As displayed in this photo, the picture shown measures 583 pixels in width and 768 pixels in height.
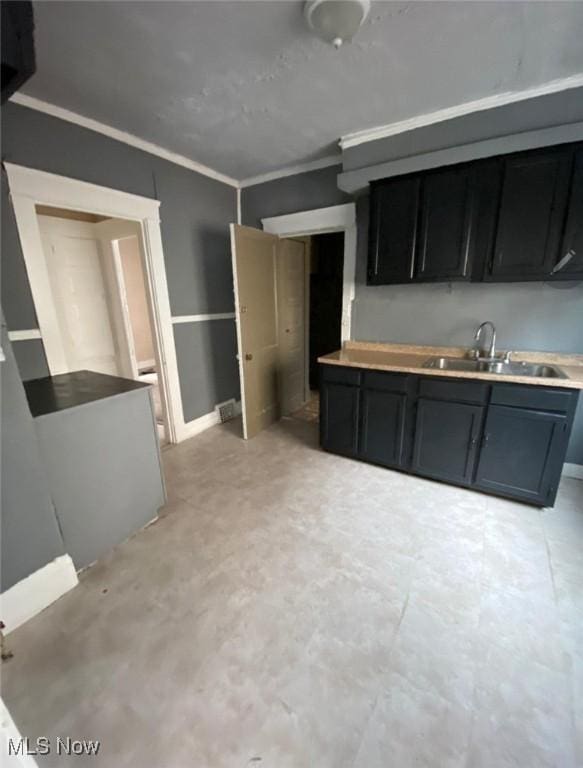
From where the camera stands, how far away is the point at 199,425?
3445 millimetres

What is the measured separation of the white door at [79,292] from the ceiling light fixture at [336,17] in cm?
284

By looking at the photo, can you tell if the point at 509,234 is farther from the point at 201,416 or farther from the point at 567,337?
the point at 201,416

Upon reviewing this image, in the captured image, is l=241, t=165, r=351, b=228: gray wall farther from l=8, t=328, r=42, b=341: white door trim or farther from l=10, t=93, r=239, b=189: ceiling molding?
l=8, t=328, r=42, b=341: white door trim

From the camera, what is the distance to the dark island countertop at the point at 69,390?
162 cm

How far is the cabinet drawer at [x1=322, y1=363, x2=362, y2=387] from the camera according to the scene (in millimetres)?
2582

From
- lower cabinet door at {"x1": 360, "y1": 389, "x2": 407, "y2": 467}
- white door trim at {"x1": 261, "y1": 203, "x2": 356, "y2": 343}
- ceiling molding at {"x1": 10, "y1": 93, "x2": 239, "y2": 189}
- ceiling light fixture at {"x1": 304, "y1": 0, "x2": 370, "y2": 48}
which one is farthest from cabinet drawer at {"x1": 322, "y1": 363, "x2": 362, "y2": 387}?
ceiling molding at {"x1": 10, "y1": 93, "x2": 239, "y2": 189}

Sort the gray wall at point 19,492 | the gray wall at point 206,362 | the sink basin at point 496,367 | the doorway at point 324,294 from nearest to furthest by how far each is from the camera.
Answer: the gray wall at point 19,492 → the sink basin at point 496,367 → the gray wall at point 206,362 → the doorway at point 324,294

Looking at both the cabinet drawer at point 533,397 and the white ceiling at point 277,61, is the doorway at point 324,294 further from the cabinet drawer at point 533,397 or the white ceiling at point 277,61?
the cabinet drawer at point 533,397

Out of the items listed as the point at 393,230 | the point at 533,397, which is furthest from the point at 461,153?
the point at 533,397

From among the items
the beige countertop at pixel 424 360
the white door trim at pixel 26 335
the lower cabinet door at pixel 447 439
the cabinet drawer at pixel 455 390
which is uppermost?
the white door trim at pixel 26 335

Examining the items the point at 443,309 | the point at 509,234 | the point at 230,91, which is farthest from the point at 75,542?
the point at 509,234

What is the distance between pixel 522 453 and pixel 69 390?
9.41 feet

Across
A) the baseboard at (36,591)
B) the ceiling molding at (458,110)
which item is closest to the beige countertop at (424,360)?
the ceiling molding at (458,110)

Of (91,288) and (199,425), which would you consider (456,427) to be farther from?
(91,288)
